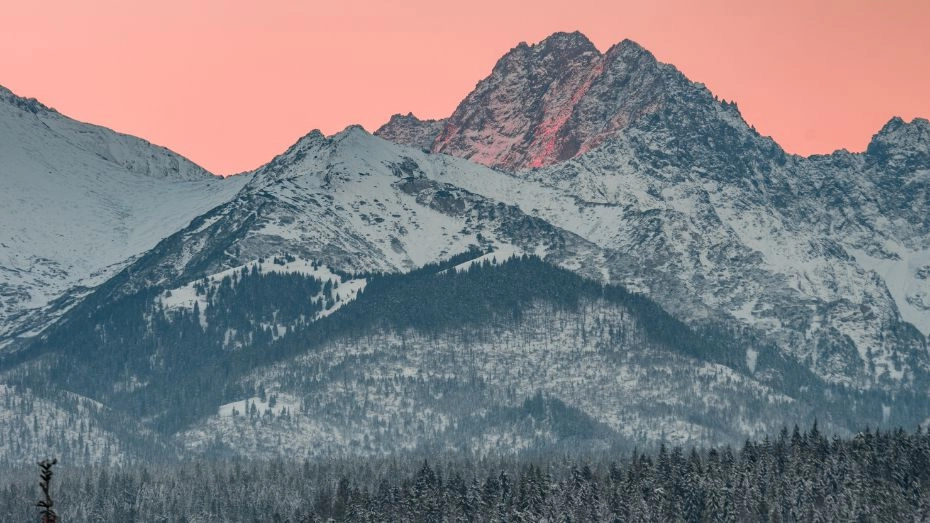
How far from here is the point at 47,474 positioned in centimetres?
Answer: 13038

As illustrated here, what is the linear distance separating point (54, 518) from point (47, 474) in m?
3.42

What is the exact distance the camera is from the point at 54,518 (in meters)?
132
